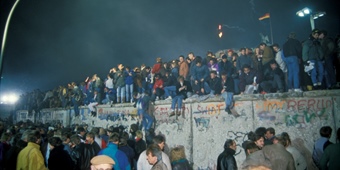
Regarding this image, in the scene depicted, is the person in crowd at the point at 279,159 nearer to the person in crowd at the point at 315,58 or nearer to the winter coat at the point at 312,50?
the person in crowd at the point at 315,58

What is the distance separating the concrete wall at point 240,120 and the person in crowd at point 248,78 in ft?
1.42

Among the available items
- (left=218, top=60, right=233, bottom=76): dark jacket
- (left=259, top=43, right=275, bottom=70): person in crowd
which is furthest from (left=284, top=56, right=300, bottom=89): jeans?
(left=218, top=60, right=233, bottom=76): dark jacket

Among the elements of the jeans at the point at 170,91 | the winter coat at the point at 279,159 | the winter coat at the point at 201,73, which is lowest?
the winter coat at the point at 279,159

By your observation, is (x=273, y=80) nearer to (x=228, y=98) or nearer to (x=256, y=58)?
(x=256, y=58)

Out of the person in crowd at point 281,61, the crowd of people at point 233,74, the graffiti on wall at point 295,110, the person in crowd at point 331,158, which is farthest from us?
the person in crowd at point 281,61

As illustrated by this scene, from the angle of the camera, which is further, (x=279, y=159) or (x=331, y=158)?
(x=331, y=158)

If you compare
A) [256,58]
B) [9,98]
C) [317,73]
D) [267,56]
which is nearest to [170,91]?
[256,58]

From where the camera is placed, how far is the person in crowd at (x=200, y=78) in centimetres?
1010

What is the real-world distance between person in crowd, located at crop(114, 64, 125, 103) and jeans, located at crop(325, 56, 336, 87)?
32.3 ft

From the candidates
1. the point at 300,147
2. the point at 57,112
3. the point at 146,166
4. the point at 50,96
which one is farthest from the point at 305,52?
the point at 50,96

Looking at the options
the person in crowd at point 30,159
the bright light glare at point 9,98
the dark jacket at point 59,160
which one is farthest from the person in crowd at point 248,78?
the bright light glare at point 9,98

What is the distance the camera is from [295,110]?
7.85 m

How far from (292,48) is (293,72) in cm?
85

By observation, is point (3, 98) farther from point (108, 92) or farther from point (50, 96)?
point (108, 92)
